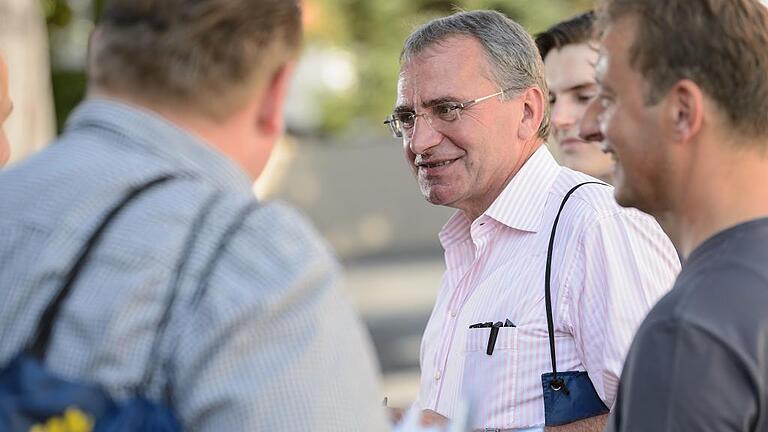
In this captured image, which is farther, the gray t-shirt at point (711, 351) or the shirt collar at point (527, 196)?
the shirt collar at point (527, 196)

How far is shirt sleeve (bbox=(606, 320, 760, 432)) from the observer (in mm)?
1909

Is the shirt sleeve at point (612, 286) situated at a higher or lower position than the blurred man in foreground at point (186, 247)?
lower

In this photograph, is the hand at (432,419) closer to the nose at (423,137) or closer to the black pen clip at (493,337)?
the black pen clip at (493,337)

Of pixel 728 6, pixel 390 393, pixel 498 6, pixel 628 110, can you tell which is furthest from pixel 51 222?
pixel 498 6

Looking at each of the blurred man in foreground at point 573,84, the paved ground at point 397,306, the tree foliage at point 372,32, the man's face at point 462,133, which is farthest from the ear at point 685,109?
the tree foliage at point 372,32

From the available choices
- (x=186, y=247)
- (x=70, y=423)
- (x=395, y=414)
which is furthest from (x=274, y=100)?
(x=395, y=414)

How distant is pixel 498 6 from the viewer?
19500 millimetres

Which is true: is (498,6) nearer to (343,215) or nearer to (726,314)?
(343,215)

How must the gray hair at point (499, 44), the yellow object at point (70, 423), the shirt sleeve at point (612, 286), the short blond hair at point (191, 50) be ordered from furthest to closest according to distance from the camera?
the gray hair at point (499, 44)
the shirt sleeve at point (612, 286)
the short blond hair at point (191, 50)
the yellow object at point (70, 423)

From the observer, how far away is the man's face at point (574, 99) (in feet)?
14.9

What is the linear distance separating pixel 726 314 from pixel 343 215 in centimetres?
1504

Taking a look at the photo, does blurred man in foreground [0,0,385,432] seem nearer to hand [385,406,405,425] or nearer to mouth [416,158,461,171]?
hand [385,406,405,425]

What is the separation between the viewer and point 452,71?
3600 mm

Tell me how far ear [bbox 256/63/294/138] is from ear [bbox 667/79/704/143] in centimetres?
69
